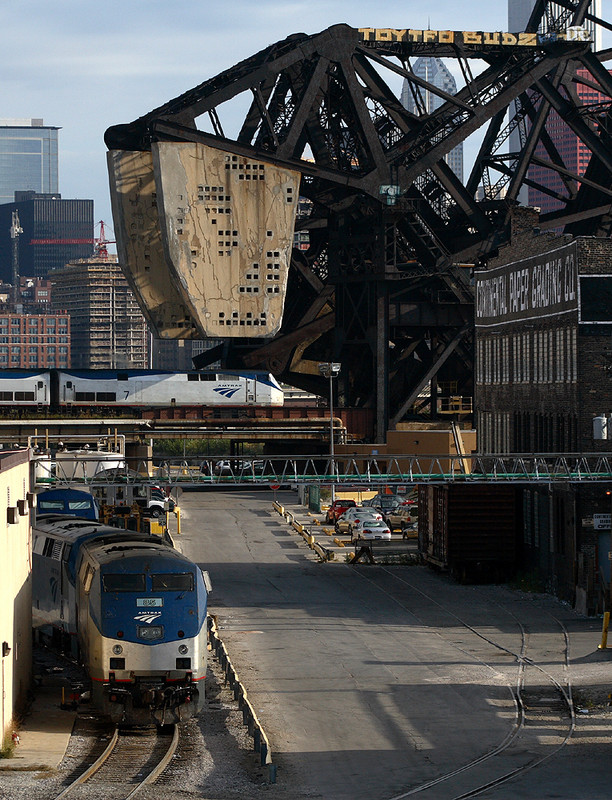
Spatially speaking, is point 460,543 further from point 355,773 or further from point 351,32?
point 351,32

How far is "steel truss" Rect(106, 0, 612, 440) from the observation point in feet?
284

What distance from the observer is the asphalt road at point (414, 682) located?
28.4m

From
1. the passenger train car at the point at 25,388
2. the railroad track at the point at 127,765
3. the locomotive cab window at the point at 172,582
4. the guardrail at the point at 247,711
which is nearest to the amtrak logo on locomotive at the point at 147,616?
the locomotive cab window at the point at 172,582

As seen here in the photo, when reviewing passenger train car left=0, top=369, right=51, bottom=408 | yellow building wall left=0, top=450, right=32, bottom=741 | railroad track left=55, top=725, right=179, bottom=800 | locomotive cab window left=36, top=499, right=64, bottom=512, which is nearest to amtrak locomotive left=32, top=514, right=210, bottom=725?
railroad track left=55, top=725, right=179, bottom=800

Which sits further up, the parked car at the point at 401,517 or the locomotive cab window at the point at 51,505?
the locomotive cab window at the point at 51,505

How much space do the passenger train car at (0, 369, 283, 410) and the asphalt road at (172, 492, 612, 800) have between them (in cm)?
3883

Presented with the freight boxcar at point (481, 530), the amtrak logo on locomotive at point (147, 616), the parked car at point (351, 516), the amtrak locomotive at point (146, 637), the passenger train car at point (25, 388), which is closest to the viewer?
the amtrak locomotive at point (146, 637)

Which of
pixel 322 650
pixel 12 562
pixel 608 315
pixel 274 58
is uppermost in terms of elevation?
pixel 274 58

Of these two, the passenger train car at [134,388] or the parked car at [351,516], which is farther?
the passenger train car at [134,388]

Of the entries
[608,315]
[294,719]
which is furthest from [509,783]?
[608,315]

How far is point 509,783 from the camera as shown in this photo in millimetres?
27312

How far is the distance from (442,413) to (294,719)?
72.4m

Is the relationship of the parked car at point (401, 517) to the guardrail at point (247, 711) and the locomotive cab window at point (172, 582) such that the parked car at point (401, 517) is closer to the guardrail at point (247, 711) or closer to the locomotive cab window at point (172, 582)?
the guardrail at point (247, 711)

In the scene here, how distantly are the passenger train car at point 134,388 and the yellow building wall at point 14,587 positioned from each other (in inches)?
2415
